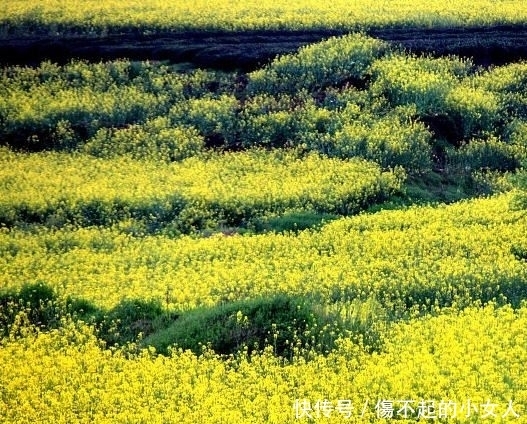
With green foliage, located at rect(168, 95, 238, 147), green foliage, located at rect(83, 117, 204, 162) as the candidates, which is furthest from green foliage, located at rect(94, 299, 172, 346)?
green foliage, located at rect(168, 95, 238, 147)

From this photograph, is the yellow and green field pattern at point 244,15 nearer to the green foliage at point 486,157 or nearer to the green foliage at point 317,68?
the green foliage at point 317,68

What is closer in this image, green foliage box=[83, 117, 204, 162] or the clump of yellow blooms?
the clump of yellow blooms

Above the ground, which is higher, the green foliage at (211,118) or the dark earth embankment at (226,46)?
the dark earth embankment at (226,46)

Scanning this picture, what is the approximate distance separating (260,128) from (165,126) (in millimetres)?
3463

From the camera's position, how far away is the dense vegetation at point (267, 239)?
14.6 metres

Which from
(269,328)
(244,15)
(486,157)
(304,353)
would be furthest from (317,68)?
(304,353)

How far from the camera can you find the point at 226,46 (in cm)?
4172

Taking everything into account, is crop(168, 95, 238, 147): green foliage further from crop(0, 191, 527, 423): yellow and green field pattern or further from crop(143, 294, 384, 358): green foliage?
crop(143, 294, 384, 358): green foliage

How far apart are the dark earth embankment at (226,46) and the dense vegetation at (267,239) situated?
136 centimetres

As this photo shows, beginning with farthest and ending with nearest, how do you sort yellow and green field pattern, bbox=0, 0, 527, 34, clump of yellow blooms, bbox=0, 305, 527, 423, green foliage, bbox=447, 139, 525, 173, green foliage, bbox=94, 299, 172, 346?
yellow and green field pattern, bbox=0, 0, 527, 34, green foliage, bbox=447, 139, 525, 173, green foliage, bbox=94, 299, 172, 346, clump of yellow blooms, bbox=0, 305, 527, 423

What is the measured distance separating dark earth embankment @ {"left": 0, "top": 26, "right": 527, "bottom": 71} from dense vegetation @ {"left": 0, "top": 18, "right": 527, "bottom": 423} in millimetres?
1358

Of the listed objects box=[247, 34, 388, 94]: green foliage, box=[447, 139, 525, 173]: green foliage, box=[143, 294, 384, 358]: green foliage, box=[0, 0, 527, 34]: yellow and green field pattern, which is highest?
box=[0, 0, 527, 34]: yellow and green field pattern

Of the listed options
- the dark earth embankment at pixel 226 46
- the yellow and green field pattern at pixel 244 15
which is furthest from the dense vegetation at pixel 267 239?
the dark earth embankment at pixel 226 46

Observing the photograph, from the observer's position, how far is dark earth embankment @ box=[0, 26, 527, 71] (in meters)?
40.6
